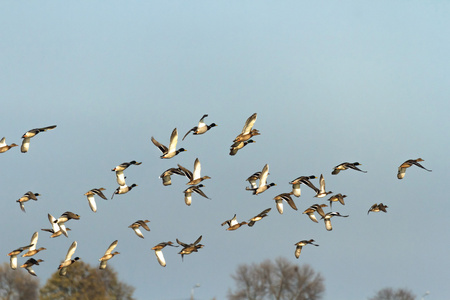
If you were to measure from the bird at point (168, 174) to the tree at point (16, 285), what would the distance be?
84.8 meters

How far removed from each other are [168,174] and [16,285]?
88.2 m

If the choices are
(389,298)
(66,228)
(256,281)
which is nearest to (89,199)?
(66,228)

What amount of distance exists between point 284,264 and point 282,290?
510 centimetres

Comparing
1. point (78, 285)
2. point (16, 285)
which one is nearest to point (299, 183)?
point (78, 285)

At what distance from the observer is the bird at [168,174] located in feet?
128

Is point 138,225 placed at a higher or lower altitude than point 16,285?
lower

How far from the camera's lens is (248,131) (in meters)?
37.7

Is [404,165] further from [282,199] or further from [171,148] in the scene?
[171,148]

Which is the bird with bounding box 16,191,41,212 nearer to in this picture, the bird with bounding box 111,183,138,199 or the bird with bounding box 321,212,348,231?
the bird with bounding box 111,183,138,199

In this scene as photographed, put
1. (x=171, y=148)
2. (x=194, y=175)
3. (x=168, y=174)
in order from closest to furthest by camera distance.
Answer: (x=171, y=148) < (x=194, y=175) < (x=168, y=174)

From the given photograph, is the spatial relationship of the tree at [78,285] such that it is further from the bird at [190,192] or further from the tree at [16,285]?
the bird at [190,192]

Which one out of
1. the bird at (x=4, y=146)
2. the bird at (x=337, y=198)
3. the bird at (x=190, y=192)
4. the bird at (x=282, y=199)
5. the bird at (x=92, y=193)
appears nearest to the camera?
the bird at (x=190, y=192)

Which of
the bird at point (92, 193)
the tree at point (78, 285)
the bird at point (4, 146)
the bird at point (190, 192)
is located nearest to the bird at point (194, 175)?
the bird at point (190, 192)

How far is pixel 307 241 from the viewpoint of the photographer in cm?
4309
